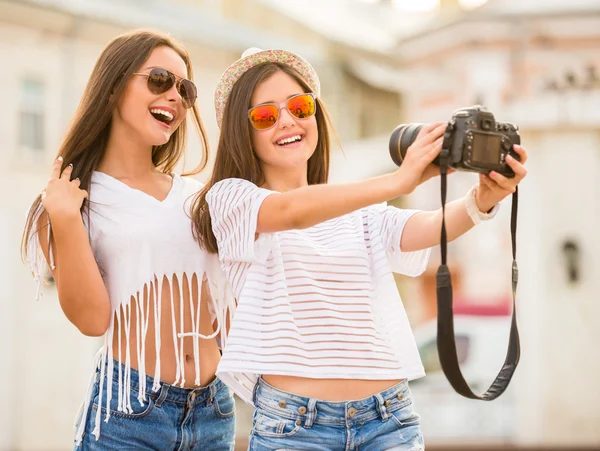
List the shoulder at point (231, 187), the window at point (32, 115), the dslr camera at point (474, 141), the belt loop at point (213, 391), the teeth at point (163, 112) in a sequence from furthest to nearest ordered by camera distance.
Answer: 1. the window at point (32, 115)
2. the teeth at point (163, 112)
3. the belt loop at point (213, 391)
4. the shoulder at point (231, 187)
5. the dslr camera at point (474, 141)

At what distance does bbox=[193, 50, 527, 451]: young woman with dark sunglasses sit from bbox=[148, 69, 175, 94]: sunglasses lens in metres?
0.32

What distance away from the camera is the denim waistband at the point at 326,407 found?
2445 mm

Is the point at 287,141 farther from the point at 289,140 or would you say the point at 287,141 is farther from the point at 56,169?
the point at 56,169

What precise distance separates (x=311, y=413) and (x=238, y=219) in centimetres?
54

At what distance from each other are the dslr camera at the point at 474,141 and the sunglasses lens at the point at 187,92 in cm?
99

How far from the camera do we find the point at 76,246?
2.82 meters

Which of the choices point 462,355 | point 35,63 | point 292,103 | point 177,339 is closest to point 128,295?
point 177,339

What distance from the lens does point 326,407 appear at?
2457 millimetres

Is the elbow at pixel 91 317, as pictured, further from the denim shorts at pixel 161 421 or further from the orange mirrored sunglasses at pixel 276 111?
the orange mirrored sunglasses at pixel 276 111

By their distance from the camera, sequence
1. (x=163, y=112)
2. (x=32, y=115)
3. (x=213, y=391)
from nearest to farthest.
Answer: (x=213, y=391), (x=163, y=112), (x=32, y=115)

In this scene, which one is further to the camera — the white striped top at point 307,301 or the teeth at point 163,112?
the teeth at point 163,112

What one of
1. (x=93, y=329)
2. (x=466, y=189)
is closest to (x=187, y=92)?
(x=93, y=329)

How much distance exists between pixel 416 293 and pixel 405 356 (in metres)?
12.0

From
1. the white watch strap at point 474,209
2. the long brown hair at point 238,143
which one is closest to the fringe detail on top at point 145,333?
the long brown hair at point 238,143
